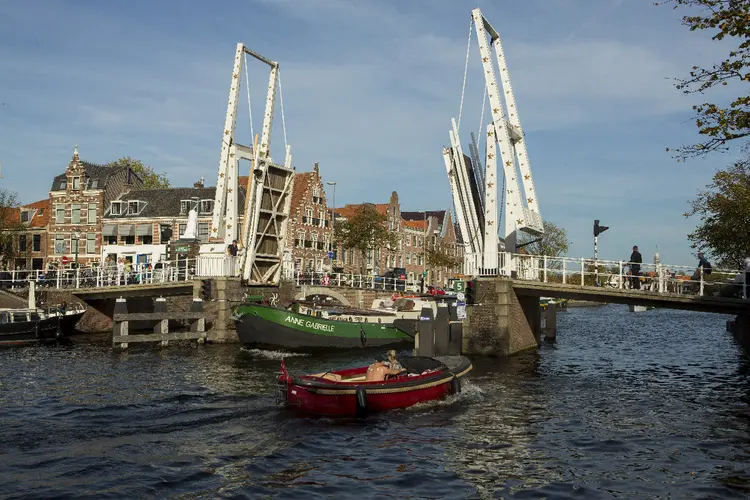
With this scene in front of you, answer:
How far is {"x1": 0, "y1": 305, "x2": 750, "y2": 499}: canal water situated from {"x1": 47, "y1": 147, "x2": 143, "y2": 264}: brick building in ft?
140

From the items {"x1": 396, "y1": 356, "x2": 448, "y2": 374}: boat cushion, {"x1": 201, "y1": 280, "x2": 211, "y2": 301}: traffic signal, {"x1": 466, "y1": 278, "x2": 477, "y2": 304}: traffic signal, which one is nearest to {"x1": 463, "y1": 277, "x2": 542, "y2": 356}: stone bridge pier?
{"x1": 466, "y1": 278, "x2": 477, "y2": 304}: traffic signal

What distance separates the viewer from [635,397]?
25016mm

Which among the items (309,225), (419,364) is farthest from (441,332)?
(309,225)

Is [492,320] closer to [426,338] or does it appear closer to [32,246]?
[426,338]

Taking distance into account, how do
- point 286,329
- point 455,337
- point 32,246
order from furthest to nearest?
point 32,246 → point 286,329 → point 455,337

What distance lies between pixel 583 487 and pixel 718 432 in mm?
6919

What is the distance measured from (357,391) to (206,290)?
23026mm

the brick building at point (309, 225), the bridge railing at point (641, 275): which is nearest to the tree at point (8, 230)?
the brick building at point (309, 225)

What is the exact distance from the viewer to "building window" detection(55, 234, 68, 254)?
70.9 m

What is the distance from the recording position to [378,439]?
60.5 feet

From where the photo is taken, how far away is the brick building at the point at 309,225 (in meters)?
70.4

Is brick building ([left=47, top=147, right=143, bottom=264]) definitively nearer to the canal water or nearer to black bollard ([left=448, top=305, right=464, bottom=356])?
the canal water

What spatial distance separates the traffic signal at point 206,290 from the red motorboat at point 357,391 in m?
20.5

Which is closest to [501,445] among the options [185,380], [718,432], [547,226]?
[718,432]
